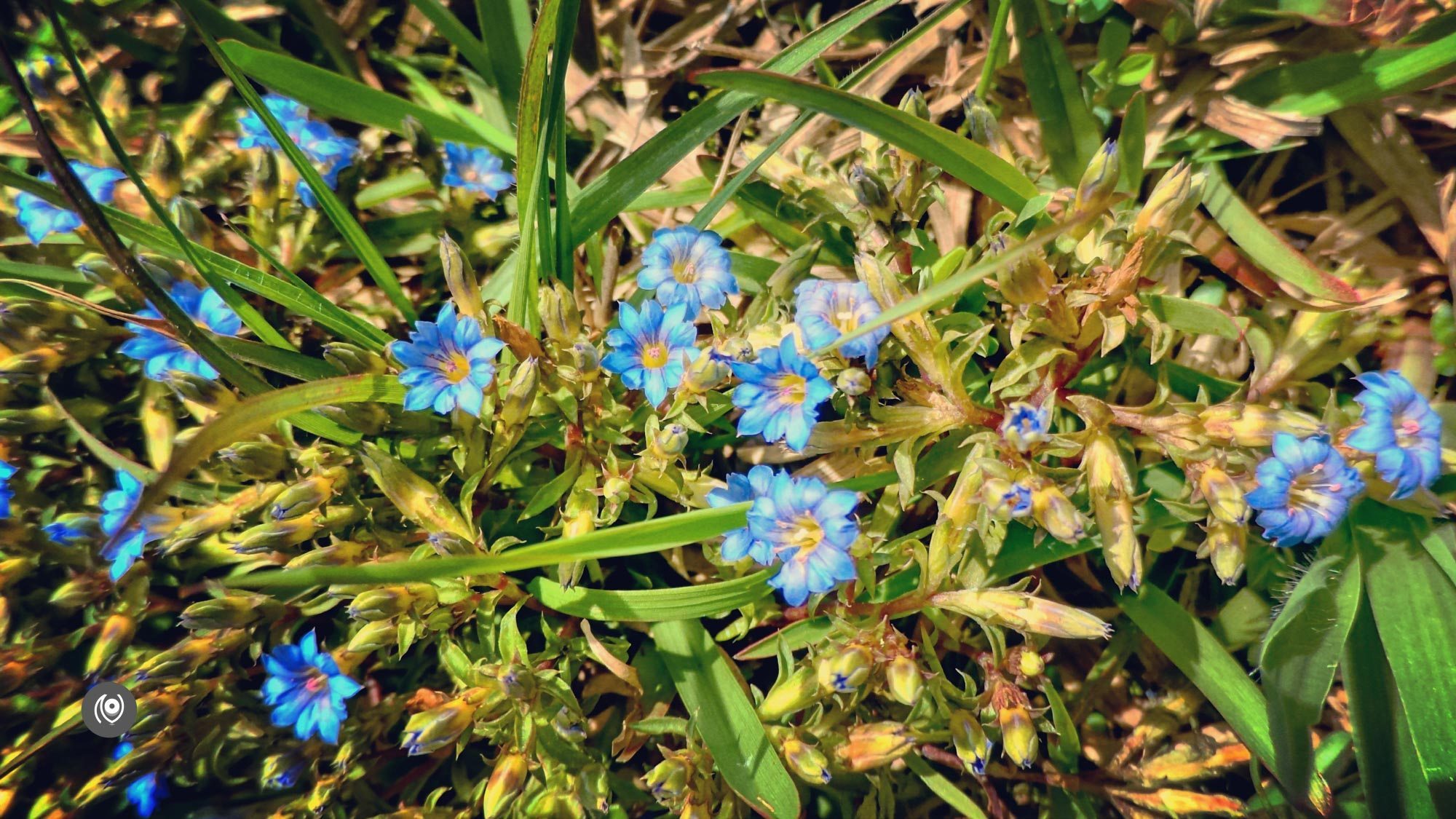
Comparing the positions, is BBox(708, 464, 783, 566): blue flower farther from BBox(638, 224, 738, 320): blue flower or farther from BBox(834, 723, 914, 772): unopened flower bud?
BBox(834, 723, 914, 772): unopened flower bud

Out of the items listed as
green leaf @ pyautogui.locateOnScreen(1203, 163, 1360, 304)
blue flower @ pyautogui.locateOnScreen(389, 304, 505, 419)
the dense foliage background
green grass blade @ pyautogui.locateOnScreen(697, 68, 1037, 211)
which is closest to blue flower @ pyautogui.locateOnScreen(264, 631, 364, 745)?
the dense foliage background

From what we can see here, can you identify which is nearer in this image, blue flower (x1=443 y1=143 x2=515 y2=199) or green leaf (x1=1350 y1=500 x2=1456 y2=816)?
green leaf (x1=1350 y1=500 x2=1456 y2=816)

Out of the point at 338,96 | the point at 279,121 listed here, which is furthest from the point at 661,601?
the point at 279,121

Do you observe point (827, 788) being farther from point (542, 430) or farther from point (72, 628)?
point (72, 628)

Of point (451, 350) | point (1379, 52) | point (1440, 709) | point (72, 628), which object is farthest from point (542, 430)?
point (1379, 52)

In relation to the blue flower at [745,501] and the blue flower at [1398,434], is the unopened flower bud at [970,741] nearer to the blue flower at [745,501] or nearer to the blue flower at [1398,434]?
the blue flower at [745,501]

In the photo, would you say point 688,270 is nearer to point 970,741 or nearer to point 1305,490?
point 970,741
